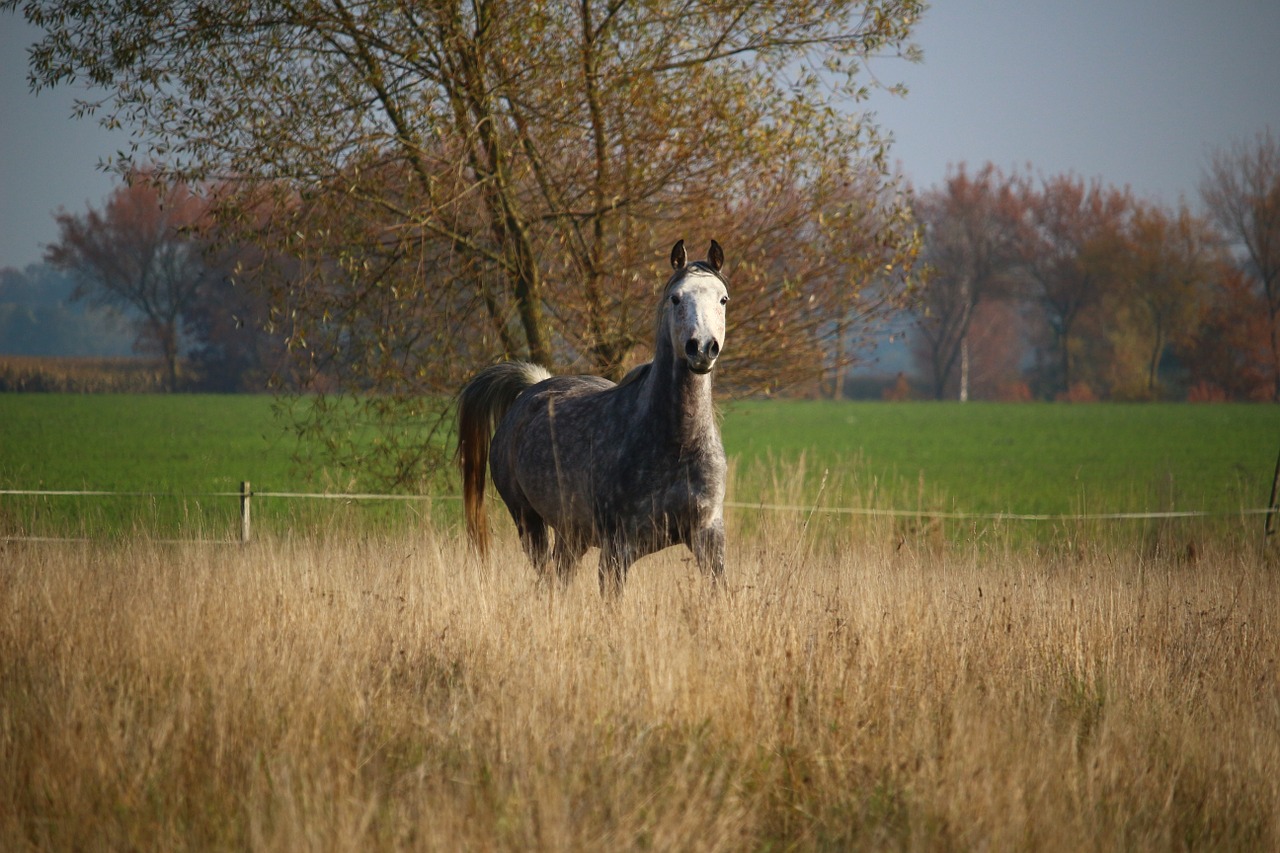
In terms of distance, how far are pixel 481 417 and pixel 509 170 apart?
2.47 m

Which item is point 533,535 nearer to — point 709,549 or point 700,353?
point 709,549

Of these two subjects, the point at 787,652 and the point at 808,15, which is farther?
the point at 808,15

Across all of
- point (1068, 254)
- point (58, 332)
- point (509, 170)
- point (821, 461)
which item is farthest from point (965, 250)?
point (58, 332)

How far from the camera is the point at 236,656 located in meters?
4.75

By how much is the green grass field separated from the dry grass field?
93.2 inches

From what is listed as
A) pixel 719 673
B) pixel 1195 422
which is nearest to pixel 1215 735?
pixel 719 673

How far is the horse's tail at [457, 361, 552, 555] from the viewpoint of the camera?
7.87 metres

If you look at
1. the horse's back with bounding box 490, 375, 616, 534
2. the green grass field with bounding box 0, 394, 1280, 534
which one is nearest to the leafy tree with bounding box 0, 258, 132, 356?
the green grass field with bounding box 0, 394, 1280, 534

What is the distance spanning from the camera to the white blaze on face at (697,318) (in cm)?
503

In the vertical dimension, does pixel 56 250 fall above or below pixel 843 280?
above

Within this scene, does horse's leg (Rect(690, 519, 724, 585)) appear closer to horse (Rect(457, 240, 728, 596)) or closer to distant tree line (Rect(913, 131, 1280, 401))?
horse (Rect(457, 240, 728, 596))

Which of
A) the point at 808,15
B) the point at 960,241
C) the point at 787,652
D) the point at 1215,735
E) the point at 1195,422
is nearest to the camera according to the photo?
the point at 1215,735

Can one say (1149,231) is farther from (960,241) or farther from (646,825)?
(646,825)

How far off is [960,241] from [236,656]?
248 feet
